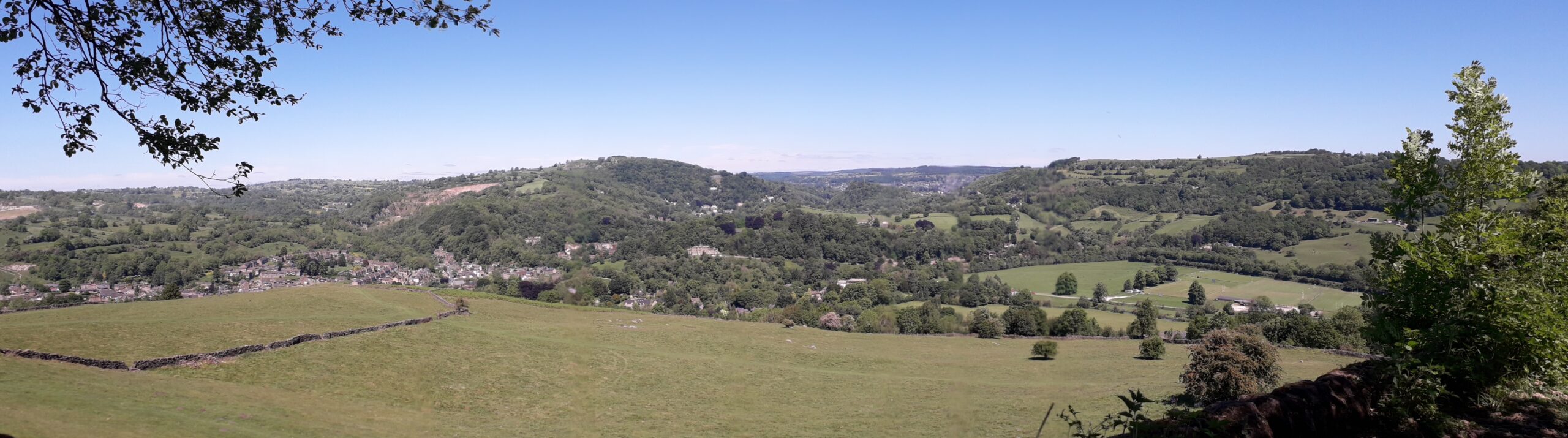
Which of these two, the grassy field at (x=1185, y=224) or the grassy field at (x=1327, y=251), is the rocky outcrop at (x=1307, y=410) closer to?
the grassy field at (x=1327, y=251)

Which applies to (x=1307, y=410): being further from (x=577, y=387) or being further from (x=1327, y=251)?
(x=1327, y=251)

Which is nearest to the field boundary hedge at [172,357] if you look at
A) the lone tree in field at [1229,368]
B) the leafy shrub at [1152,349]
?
the lone tree in field at [1229,368]

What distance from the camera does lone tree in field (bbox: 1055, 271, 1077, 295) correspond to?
95.6 m

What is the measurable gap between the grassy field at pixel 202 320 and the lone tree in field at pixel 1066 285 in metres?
79.6

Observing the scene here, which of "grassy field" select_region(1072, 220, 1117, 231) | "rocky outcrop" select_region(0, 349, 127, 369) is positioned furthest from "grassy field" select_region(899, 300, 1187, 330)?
"grassy field" select_region(1072, 220, 1117, 231)

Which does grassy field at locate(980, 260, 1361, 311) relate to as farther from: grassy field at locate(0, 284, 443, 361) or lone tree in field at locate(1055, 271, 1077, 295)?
grassy field at locate(0, 284, 443, 361)

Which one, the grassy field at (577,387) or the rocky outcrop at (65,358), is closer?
the grassy field at (577,387)

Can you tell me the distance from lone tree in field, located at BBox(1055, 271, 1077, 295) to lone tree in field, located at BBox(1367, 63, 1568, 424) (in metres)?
89.4

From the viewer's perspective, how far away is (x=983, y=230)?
484ft

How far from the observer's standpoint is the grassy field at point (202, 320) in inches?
1027

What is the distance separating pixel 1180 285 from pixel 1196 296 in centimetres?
1423

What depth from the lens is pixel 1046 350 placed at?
4184cm

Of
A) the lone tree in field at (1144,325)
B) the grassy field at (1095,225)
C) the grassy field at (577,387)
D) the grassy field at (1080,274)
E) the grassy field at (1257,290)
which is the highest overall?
the grassy field at (577,387)

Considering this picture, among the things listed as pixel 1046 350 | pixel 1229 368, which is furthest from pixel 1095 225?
pixel 1229 368
